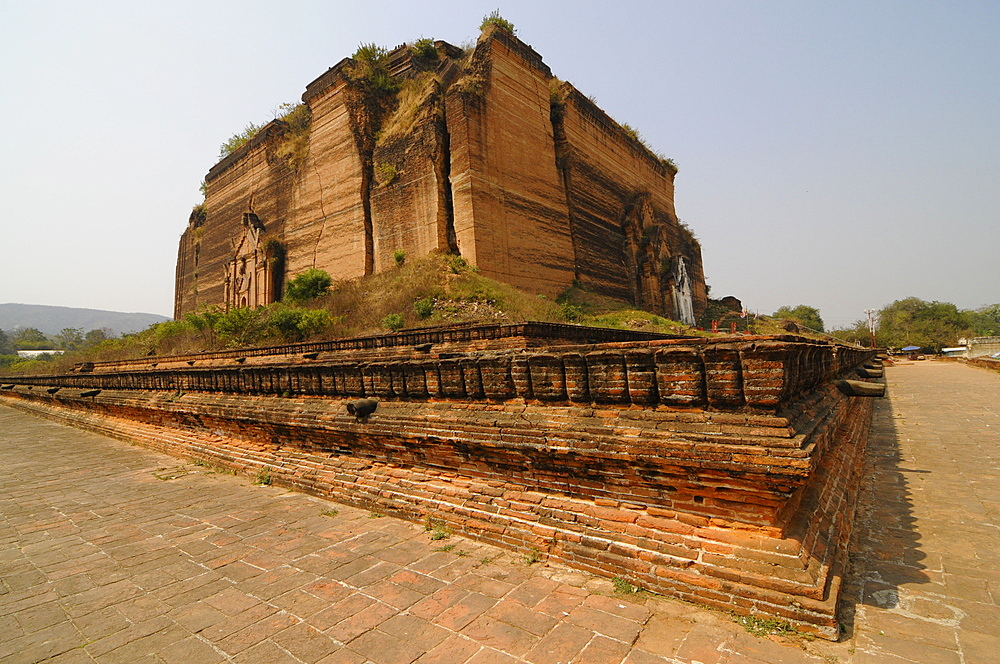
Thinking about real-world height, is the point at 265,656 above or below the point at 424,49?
below

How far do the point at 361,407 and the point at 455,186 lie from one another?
11524 millimetres

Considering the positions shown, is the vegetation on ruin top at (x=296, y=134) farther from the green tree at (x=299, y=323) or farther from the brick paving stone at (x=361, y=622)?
the brick paving stone at (x=361, y=622)

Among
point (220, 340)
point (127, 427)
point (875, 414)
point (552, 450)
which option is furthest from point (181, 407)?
point (875, 414)

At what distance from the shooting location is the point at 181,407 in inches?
250

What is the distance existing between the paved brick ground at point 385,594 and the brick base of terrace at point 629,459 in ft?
0.53

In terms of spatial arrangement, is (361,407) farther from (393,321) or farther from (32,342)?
(32,342)

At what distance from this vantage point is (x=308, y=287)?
16.1 metres

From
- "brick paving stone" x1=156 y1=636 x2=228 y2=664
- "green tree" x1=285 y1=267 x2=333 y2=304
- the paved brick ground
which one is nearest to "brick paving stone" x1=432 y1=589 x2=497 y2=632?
the paved brick ground

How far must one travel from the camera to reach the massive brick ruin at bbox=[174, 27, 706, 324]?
569 inches

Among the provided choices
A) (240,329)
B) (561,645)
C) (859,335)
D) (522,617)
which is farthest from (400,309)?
(859,335)

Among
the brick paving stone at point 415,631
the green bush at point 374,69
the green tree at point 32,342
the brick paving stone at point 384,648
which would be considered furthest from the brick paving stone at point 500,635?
the green tree at point 32,342

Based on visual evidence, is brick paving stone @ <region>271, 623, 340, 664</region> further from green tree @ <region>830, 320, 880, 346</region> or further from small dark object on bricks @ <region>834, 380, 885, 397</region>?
green tree @ <region>830, 320, 880, 346</region>

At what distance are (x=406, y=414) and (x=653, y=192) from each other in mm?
24707

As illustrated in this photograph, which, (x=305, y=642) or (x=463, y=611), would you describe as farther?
(x=463, y=611)
